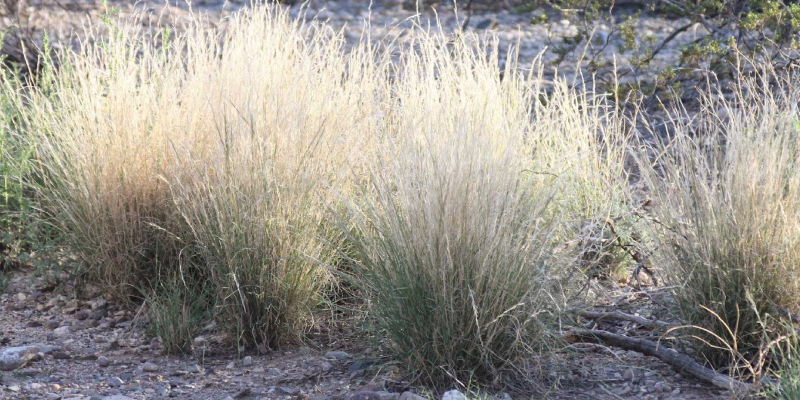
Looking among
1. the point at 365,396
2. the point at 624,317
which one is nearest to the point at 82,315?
the point at 365,396

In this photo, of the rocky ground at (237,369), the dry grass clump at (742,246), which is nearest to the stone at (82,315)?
the rocky ground at (237,369)

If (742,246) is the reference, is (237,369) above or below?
below

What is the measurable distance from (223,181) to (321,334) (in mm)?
718

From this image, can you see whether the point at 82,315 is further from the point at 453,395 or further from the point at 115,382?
the point at 453,395

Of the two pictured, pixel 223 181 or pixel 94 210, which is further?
pixel 94 210

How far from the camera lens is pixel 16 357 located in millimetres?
2895

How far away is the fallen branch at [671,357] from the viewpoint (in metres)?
2.38

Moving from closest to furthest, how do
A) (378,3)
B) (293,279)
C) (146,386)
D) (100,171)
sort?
(146,386), (293,279), (100,171), (378,3)

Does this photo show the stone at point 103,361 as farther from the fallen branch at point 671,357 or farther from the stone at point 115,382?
the fallen branch at point 671,357

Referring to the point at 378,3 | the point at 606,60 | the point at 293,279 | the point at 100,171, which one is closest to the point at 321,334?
the point at 293,279

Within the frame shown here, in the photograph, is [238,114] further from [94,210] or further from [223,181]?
[94,210]

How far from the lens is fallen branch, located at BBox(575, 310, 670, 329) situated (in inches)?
108

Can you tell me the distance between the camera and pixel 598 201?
3537mm

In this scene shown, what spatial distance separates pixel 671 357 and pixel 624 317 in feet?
1.01
